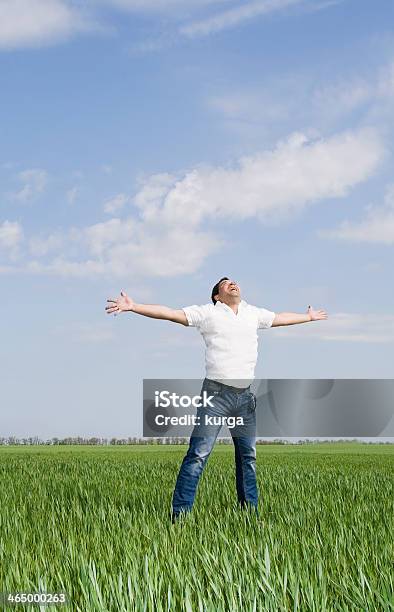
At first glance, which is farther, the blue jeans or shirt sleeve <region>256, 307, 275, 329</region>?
shirt sleeve <region>256, 307, 275, 329</region>

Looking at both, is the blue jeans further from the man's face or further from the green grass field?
the man's face

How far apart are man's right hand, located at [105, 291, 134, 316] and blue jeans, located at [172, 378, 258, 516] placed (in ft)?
3.31

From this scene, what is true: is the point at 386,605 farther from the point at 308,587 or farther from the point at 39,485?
the point at 39,485

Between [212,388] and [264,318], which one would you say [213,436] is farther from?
[264,318]

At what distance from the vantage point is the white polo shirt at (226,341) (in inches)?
267

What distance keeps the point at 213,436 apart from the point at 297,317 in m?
1.59

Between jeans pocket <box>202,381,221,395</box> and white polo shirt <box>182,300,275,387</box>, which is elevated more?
white polo shirt <box>182,300,275,387</box>

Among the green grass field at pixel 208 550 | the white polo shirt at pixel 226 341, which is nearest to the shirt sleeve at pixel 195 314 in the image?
the white polo shirt at pixel 226 341

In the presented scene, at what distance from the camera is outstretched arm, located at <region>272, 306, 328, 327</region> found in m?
7.44

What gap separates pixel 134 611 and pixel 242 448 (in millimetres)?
3713

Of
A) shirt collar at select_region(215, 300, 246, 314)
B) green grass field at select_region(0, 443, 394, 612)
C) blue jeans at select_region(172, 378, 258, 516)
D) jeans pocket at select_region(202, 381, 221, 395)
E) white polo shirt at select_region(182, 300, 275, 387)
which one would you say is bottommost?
green grass field at select_region(0, 443, 394, 612)

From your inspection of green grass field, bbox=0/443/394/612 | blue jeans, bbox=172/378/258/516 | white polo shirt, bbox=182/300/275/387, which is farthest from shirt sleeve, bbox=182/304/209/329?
green grass field, bbox=0/443/394/612

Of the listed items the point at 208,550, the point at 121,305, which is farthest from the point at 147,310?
the point at 208,550

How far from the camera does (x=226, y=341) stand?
6.86m
